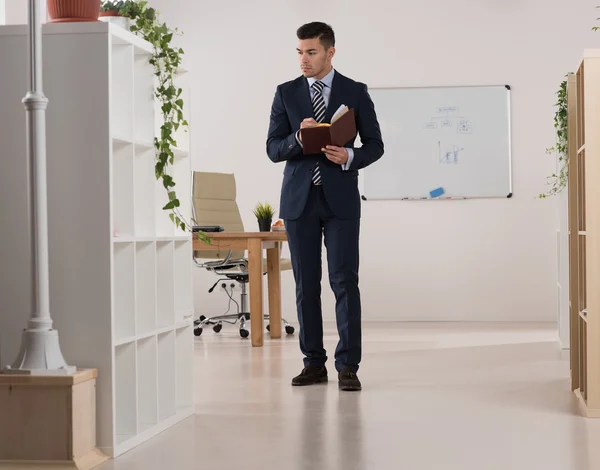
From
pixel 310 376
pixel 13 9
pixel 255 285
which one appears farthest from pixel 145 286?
pixel 13 9

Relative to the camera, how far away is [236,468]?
8.13ft

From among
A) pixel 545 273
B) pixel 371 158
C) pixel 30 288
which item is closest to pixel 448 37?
pixel 545 273

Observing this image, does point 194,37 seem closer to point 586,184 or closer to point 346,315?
point 346,315

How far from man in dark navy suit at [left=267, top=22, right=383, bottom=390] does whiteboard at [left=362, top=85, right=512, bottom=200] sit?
335 centimetres

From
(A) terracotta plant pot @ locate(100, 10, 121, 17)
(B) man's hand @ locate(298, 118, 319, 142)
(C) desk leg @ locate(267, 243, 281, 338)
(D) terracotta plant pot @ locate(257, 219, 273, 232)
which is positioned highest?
(A) terracotta plant pot @ locate(100, 10, 121, 17)

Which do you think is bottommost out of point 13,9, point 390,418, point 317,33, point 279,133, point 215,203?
point 390,418

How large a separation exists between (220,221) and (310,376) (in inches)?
111

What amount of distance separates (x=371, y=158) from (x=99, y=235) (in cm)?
153

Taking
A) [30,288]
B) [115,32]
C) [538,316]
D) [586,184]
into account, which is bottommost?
[538,316]

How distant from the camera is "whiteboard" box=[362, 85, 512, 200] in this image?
7215mm

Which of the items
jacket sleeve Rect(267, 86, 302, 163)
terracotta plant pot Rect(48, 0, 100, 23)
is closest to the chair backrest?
jacket sleeve Rect(267, 86, 302, 163)

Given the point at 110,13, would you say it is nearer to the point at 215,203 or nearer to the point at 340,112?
the point at 340,112

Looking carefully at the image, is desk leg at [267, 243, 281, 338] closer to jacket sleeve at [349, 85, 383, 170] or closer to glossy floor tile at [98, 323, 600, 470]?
glossy floor tile at [98, 323, 600, 470]

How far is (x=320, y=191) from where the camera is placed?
3.82 m
